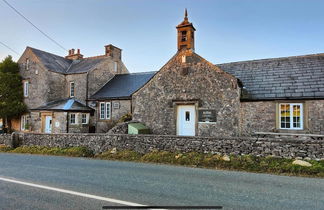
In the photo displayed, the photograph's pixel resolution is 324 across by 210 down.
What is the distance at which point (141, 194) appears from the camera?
18.0 feet

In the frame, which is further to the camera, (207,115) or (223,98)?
(207,115)

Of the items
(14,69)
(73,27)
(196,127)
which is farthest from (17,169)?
(14,69)

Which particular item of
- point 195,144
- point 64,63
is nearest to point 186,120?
point 195,144

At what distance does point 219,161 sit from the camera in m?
9.63

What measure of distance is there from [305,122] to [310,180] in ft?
21.5

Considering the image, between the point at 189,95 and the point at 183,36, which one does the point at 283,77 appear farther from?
the point at 183,36

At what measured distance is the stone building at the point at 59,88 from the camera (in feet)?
71.1

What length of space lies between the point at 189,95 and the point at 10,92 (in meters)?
22.1

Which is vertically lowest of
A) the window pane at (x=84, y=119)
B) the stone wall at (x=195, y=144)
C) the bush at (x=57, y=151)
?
the bush at (x=57, y=151)

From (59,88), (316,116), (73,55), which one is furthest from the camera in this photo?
(73,55)

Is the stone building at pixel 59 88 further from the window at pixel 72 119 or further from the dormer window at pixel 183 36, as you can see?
the dormer window at pixel 183 36

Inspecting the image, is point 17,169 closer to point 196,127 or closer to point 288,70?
point 196,127

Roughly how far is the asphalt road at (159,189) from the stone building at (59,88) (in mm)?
13544

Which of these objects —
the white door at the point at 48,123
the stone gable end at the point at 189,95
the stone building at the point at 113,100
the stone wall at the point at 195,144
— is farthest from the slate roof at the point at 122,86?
the stone wall at the point at 195,144
